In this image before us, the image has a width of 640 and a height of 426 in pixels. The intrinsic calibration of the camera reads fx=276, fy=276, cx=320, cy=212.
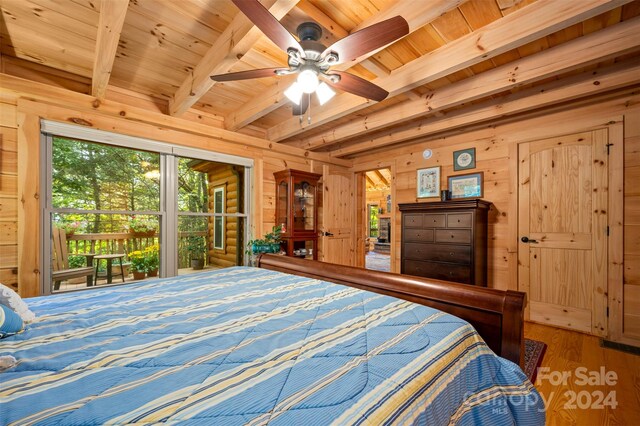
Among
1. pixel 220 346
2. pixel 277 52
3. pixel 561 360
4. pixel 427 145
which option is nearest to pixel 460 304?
pixel 220 346

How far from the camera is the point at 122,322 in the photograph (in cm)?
107

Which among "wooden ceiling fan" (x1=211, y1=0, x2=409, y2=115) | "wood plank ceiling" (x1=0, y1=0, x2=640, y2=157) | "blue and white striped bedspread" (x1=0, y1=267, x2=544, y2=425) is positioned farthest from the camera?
"wood plank ceiling" (x1=0, y1=0, x2=640, y2=157)

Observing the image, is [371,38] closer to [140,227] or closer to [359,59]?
[359,59]

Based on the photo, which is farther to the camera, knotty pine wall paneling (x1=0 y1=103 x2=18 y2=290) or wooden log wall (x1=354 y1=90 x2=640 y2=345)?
wooden log wall (x1=354 y1=90 x2=640 y2=345)

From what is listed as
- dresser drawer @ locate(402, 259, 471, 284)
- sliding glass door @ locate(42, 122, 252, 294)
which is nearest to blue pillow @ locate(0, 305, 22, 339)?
sliding glass door @ locate(42, 122, 252, 294)

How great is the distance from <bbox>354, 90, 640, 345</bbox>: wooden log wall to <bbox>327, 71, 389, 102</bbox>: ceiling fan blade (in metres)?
2.07

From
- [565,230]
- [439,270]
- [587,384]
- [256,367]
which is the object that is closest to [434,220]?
[439,270]

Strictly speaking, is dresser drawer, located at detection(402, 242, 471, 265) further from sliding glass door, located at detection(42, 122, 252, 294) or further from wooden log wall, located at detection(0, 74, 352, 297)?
wooden log wall, located at detection(0, 74, 352, 297)

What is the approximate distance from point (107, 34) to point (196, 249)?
2.45m

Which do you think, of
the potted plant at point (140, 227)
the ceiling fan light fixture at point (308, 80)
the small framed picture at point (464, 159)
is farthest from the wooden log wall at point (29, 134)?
the small framed picture at point (464, 159)

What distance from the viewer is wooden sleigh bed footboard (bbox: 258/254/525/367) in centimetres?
112

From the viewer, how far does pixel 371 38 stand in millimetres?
1451

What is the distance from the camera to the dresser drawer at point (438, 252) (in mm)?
3008

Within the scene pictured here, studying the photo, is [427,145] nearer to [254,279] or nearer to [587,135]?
[587,135]
